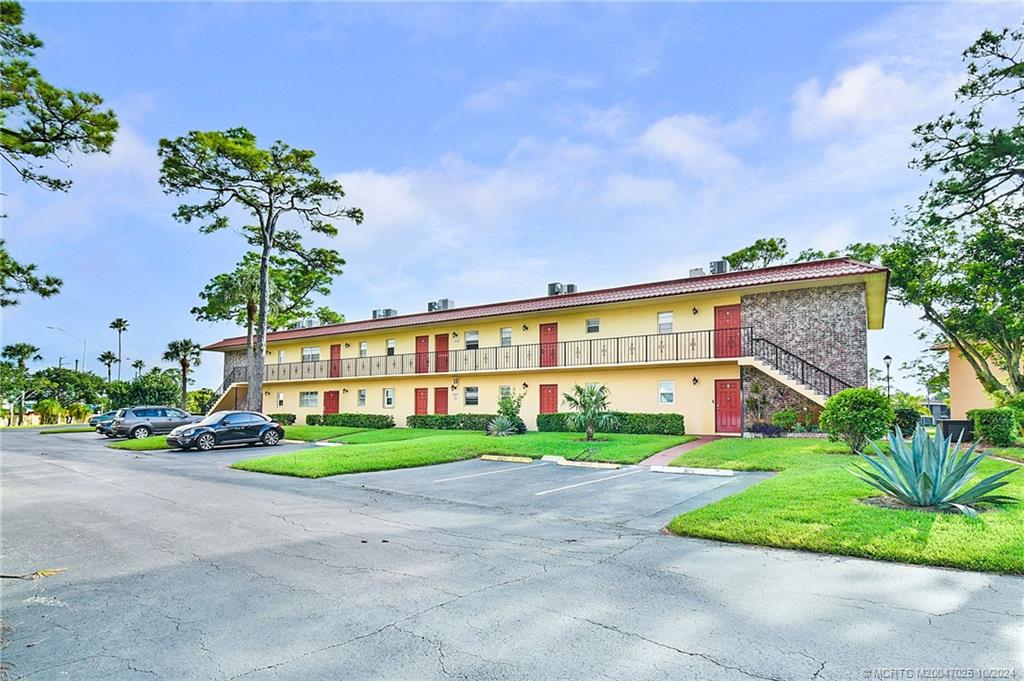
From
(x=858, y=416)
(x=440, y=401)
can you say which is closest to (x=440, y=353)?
(x=440, y=401)

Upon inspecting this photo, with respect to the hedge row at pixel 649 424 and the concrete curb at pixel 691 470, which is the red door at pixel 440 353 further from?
the concrete curb at pixel 691 470

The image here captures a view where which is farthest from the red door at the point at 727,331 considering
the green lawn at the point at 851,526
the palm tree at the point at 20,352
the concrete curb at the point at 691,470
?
the palm tree at the point at 20,352

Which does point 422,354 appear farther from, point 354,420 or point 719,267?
point 719,267

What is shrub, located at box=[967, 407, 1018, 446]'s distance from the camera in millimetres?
15805

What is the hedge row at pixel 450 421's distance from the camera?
27.4 meters

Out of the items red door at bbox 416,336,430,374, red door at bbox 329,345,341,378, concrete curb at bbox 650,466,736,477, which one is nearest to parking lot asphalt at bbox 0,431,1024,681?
concrete curb at bbox 650,466,736,477

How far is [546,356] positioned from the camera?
2680 cm

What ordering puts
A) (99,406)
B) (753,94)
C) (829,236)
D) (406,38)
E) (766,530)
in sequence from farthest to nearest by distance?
(99,406)
(829,236)
(753,94)
(406,38)
(766,530)

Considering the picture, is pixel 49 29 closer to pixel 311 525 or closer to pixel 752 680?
pixel 311 525

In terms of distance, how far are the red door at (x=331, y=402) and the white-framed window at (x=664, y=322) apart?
67.7 ft

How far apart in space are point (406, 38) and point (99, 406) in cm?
5809

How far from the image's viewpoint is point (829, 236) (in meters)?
32.5

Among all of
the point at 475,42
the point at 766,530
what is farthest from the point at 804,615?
the point at 475,42

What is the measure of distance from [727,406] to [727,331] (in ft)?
9.15
